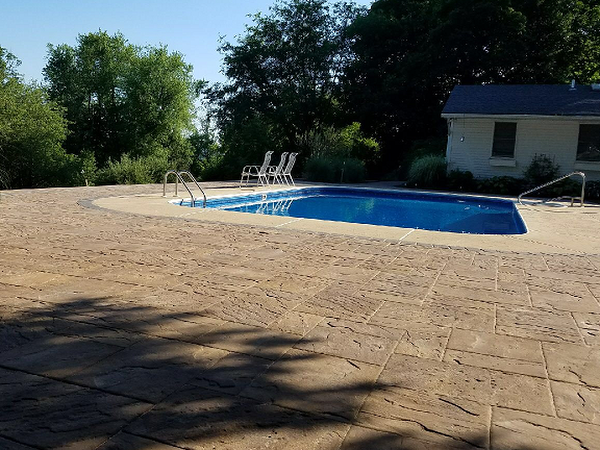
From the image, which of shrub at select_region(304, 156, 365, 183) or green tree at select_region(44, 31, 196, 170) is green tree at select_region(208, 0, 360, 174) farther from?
shrub at select_region(304, 156, 365, 183)

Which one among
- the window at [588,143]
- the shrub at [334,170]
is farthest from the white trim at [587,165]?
the shrub at [334,170]

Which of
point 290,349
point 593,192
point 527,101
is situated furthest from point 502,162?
point 290,349

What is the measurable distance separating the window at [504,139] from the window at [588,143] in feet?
6.03

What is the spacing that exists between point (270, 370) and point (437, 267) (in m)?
2.73

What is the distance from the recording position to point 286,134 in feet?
82.1

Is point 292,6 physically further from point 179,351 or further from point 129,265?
point 179,351

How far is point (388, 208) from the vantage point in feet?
41.4

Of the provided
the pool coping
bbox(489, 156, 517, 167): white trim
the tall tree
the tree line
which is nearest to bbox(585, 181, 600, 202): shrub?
bbox(489, 156, 517, 167): white trim

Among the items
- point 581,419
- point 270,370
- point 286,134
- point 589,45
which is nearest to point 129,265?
point 270,370

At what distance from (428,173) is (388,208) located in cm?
416

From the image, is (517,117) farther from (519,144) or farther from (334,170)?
(334,170)

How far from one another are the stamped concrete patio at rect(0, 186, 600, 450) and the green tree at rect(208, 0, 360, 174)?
20105 mm

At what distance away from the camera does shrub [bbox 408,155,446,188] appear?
16141 mm

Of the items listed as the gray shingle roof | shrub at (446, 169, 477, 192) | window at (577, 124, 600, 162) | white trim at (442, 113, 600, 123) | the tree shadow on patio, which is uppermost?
the gray shingle roof
